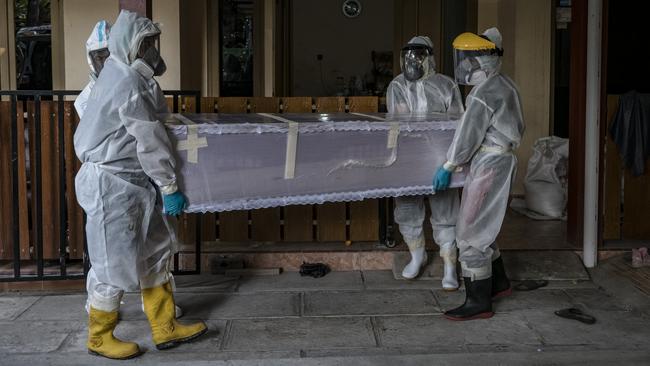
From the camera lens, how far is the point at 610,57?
7969mm

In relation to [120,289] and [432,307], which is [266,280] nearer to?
[432,307]

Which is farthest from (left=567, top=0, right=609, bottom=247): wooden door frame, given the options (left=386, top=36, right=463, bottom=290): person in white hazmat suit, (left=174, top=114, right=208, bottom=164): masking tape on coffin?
(left=174, top=114, right=208, bottom=164): masking tape on coffin

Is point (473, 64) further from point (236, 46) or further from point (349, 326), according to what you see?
point (236, 46)

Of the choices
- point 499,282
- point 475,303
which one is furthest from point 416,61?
point 475,303

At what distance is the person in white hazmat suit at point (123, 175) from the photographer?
399cm

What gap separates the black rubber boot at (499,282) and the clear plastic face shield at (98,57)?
9.34ft

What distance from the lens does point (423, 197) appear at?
18.4 feet

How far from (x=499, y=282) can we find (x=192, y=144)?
230cm

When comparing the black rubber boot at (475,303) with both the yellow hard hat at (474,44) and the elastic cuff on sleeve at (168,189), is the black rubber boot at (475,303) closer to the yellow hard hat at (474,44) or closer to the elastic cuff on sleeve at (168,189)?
the yellow hard hat at (474,44)

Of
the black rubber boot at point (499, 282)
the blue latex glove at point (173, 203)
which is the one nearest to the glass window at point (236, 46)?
the black rubber boot at point (499, 282)

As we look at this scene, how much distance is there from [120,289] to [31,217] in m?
1.69

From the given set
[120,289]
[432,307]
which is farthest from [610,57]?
[120,289]

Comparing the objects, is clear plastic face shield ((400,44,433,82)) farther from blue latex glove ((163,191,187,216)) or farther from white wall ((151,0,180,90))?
white wall ((151,0,180,90))

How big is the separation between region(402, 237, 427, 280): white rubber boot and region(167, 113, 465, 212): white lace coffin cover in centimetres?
87
